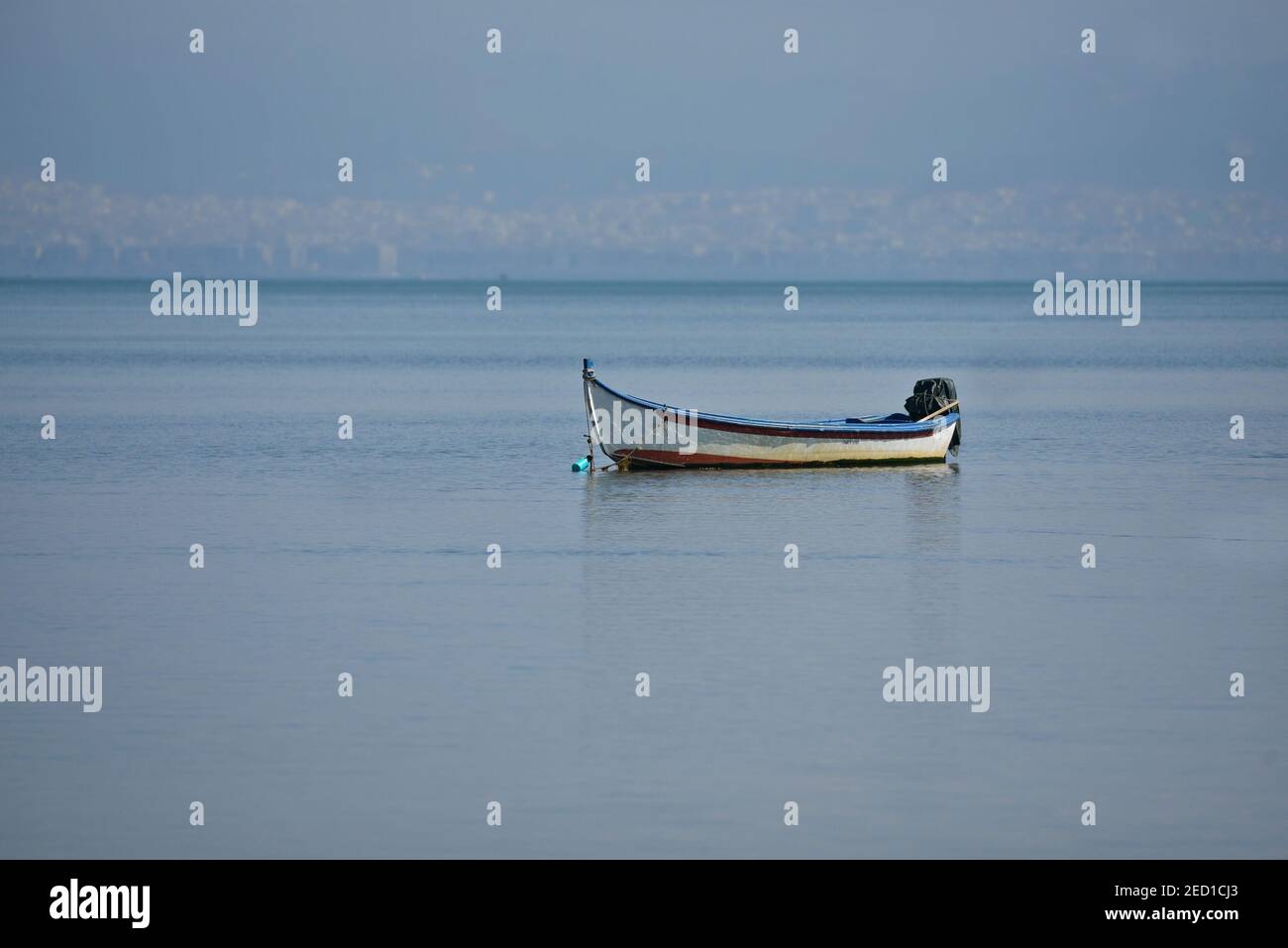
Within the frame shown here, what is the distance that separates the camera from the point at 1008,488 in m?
30.7

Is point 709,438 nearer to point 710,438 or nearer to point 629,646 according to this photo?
point 710,438

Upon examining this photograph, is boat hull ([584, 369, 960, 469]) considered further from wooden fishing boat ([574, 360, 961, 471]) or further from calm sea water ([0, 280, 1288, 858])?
calm sea water ([0, 280, 1288, 858])

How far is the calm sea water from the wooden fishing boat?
440mm

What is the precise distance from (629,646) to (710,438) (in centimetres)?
1336

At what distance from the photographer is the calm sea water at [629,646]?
41.2ft

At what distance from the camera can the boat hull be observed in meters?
30.6

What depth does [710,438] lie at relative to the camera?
30734 millimetres
